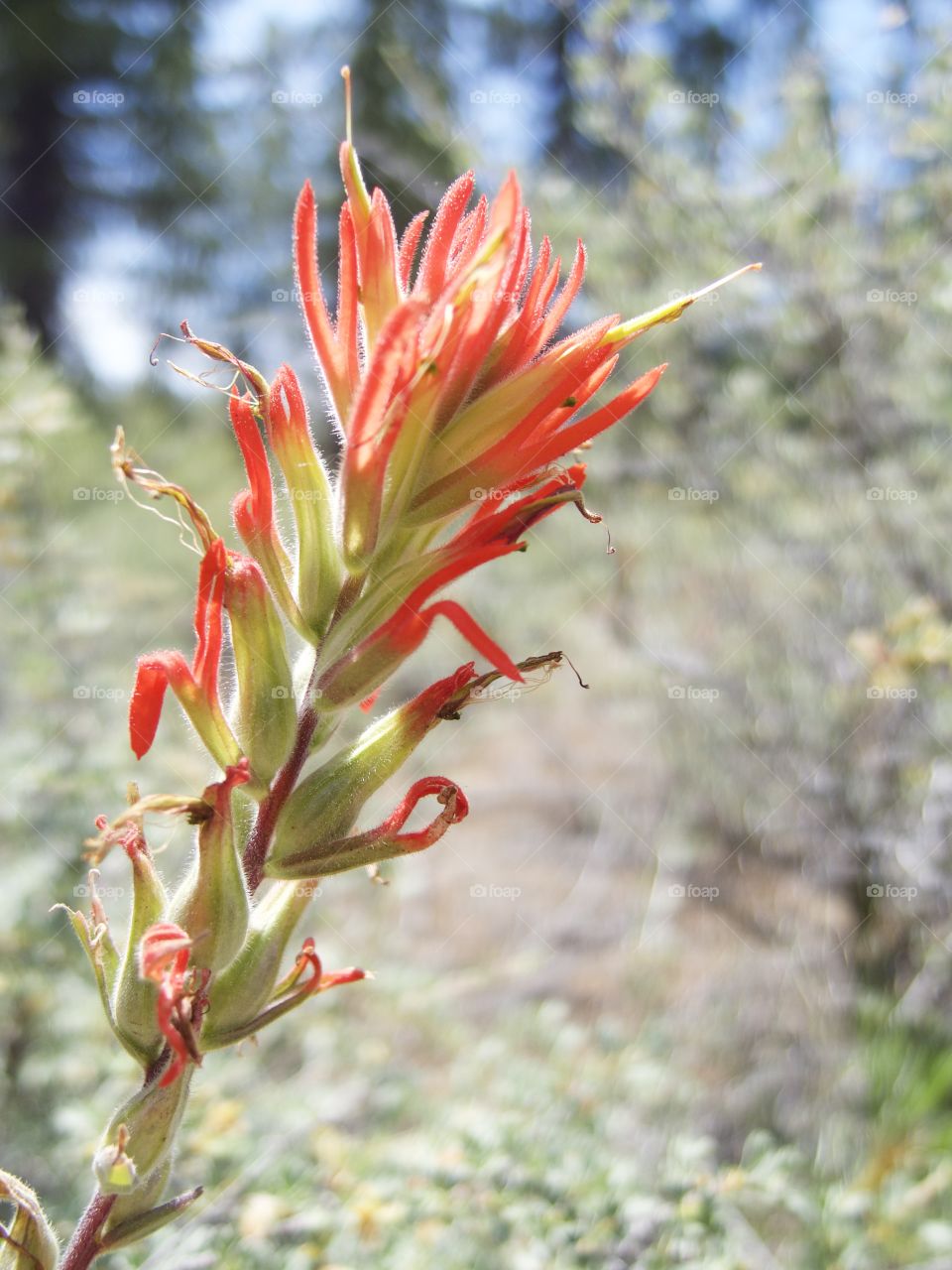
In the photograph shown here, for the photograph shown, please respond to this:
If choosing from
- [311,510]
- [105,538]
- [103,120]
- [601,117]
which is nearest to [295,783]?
[311,510]

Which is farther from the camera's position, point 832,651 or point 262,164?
point 262,164

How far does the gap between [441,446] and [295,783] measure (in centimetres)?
36

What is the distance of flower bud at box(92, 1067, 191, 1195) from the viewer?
32.6 inches

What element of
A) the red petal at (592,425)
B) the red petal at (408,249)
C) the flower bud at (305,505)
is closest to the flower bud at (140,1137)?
the flower bud at (305,505)

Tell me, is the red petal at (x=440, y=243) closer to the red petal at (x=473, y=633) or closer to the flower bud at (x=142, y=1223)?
the red petal at (x=473, y=633)

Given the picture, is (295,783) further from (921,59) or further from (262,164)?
(262,164)

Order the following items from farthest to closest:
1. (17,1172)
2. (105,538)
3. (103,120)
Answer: (103,120)
(105,538)
(17,1172)

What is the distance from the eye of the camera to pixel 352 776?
36.2 inches

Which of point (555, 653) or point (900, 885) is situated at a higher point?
point (555, 653)

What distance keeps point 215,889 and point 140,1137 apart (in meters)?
0.23

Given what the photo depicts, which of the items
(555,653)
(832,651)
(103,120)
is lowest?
(832,651)

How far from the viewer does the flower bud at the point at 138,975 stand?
0.85 metres

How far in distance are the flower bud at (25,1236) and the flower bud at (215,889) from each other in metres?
0.26

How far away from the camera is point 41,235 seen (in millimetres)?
11445
